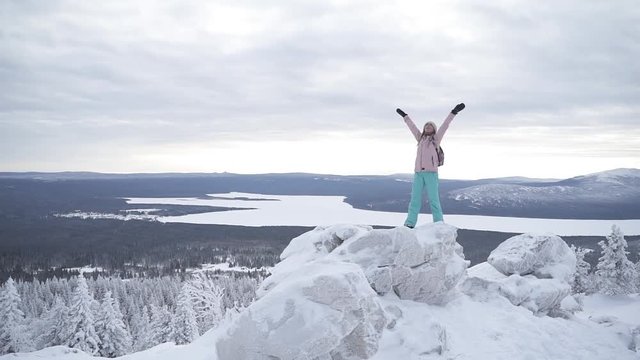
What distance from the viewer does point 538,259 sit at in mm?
24406

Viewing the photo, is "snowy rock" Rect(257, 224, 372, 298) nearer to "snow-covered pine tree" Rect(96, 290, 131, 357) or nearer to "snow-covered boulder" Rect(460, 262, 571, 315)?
"snow-covered boulder" Rect(460, 262, 571, 315)

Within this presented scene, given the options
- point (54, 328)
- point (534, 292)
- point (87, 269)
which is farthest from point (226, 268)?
point (534, 292)

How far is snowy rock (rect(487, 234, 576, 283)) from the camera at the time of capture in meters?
23.9

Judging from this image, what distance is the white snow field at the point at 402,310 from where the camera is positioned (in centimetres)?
1308

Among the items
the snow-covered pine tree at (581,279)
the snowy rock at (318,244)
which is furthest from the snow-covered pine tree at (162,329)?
the snow-covered pine tree at (581,279)

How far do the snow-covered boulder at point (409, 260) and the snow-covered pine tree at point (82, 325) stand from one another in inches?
1465

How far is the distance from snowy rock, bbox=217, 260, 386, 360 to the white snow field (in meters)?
0.03

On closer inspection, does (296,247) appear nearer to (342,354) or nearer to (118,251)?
(342,354)

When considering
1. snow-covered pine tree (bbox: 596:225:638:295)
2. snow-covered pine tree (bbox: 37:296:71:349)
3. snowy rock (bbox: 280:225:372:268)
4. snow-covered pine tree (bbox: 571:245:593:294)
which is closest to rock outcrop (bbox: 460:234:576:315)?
snowy rock (bbox: 280:225:372:268)

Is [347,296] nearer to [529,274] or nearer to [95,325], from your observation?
[529,274]

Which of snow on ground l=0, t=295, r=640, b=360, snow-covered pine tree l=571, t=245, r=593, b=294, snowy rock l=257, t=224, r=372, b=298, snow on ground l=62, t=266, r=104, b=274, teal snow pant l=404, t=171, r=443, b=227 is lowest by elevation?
snow on ground l=62, t=266, r=104, b=274

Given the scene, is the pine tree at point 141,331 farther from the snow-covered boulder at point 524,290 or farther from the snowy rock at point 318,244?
the snow-covered boulder at point 524,290

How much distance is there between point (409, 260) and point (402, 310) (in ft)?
6.88

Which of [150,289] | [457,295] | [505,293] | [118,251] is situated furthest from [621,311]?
[118,251]
